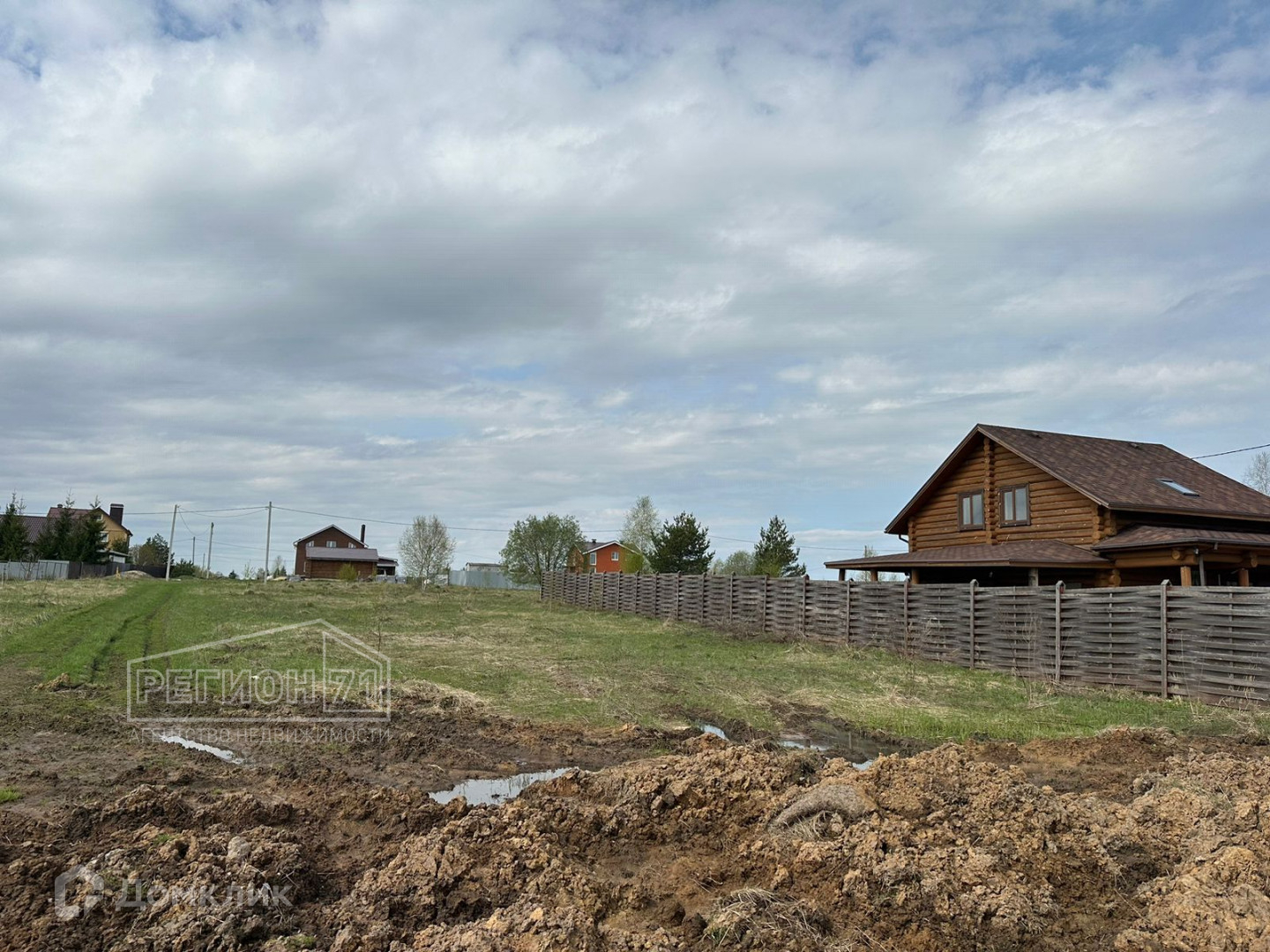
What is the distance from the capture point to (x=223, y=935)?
3.48 meters

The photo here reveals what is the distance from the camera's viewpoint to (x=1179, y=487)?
20141 millimetres

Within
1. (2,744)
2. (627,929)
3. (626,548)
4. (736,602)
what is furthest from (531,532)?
(627,929)

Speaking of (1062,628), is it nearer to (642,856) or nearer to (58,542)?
(642,856)

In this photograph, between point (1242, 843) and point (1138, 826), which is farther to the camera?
point (1138, 826)

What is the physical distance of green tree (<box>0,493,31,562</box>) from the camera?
5184 centimetres

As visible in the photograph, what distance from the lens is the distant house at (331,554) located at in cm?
8356

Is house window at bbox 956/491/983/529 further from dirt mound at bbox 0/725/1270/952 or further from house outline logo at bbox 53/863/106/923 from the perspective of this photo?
house outline logo at bbox 53/863/106/923

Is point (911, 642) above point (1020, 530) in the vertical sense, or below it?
below

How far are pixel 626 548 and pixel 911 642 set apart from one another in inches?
1459

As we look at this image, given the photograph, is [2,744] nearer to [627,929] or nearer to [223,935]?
[223,935]

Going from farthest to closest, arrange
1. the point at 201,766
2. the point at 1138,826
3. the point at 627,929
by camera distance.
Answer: the point at 201,766 → the point at 1138,826 → the point at 627,929

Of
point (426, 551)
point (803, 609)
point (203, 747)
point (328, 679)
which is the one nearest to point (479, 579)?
point (426, 551)

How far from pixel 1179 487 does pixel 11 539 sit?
206 ft

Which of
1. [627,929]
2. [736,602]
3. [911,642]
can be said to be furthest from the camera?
[736,602]
